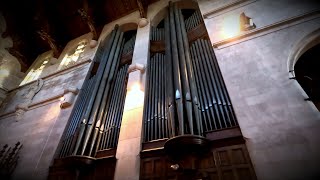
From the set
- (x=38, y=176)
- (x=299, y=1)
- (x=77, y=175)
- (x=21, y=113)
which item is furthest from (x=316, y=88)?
(x=21, y=113)

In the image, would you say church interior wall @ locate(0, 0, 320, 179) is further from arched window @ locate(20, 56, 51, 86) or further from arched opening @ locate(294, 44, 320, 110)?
arched window @ locate(20, 56, 51, 86)

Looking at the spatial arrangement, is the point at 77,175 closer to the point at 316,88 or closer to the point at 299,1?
the point at 316,88

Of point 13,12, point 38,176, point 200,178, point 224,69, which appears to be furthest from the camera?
point 13,12

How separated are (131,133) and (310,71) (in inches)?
204

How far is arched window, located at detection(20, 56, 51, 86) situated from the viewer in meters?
10.8

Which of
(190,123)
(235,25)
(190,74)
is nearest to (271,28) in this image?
(235,25)

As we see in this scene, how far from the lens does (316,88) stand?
5277mm

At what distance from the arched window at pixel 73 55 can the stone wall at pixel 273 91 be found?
23.1ft

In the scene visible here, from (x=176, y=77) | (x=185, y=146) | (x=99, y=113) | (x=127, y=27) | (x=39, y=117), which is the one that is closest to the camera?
(x=185, y=146)

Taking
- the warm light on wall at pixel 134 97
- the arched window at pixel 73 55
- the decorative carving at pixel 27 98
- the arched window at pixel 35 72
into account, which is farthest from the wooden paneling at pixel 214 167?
the arched window at pixel 35 72

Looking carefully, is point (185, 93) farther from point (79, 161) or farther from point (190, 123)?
point (79, 161)

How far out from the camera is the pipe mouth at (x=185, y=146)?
11.5 ft

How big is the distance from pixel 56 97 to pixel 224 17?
6.99 m

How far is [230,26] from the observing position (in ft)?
20.8
